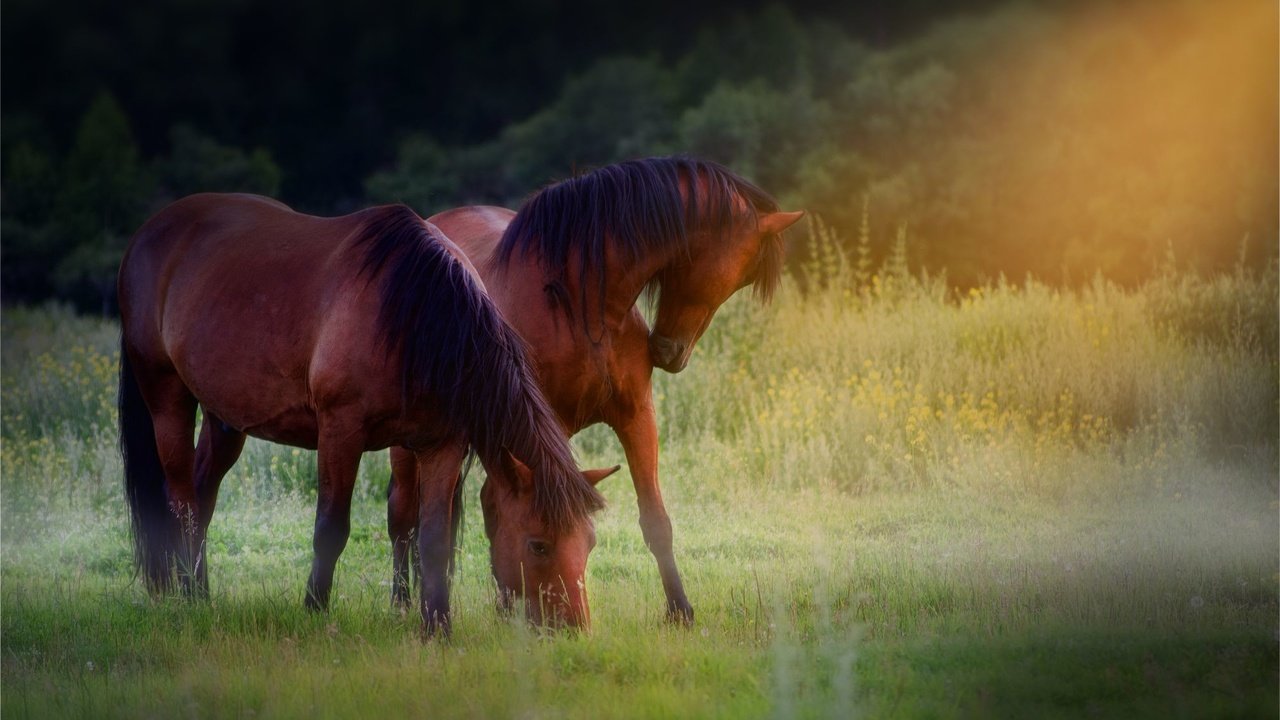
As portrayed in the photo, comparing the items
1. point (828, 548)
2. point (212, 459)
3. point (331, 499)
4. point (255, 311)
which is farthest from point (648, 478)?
point (212, 459)

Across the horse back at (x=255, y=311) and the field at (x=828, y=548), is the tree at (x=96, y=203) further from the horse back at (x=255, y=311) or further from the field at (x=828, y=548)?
the horse back at (x=255, y=311)

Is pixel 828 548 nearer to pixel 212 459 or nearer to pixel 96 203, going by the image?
pixel 212 459

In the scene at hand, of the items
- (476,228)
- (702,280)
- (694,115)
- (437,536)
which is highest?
(694,115)

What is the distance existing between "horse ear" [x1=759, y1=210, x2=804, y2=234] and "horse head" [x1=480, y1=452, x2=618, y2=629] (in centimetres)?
162

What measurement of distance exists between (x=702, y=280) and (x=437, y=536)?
1717mm

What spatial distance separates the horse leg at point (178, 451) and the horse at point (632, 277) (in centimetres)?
204

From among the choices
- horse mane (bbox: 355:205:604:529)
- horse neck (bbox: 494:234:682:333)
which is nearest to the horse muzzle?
horse neck (bbox: 494:234:682:333)

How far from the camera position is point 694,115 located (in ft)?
91.4

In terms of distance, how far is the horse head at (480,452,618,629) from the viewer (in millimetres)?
4664

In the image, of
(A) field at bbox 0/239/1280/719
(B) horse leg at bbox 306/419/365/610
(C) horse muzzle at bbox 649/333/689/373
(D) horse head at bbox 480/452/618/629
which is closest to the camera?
(A) field at bbox 0/239/1280/719

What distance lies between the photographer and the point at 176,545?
21.2ft

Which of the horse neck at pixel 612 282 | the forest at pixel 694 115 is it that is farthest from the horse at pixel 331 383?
the forest at pixel 694 115

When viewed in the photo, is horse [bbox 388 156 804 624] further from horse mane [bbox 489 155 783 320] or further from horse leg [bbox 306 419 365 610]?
horse leg [bbox 306 419 365 610]

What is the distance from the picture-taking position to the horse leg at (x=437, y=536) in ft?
16.3
